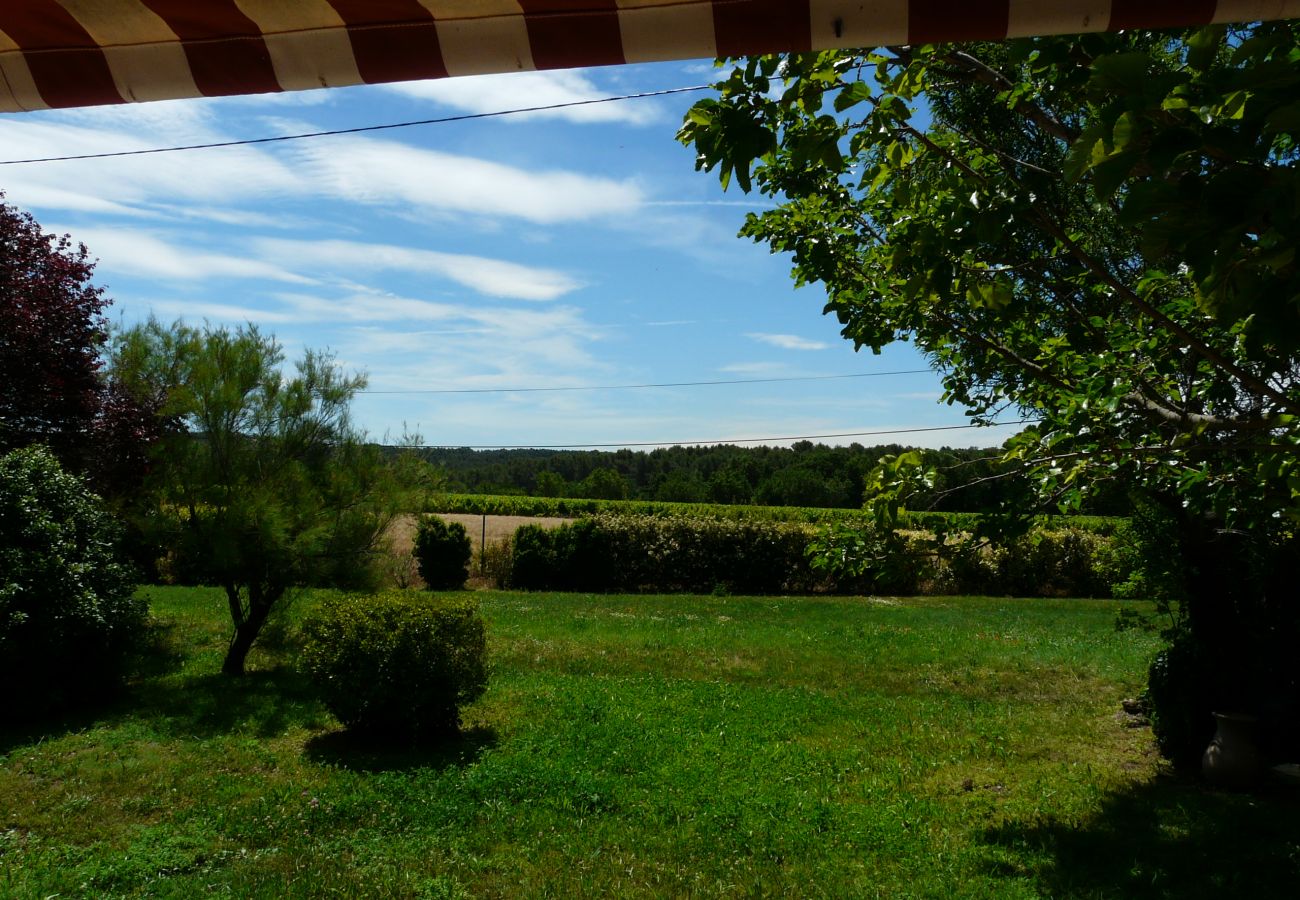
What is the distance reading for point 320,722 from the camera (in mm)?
7980

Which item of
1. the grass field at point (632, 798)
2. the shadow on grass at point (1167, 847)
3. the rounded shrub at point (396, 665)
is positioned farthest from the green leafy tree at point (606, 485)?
the shadow on grass at point (1167, 847)

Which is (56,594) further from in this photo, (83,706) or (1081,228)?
(1081,228)

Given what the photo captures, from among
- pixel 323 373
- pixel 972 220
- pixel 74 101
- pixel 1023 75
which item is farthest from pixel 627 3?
pixel 323 373

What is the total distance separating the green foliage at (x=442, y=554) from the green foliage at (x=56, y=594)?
12097 millimetres

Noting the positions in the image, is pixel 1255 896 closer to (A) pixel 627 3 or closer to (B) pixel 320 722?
(A) pixel 627 3

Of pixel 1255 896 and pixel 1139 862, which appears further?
pixel 1139 862

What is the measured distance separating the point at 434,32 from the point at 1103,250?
23.1 feet

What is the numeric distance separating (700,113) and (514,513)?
107 ft

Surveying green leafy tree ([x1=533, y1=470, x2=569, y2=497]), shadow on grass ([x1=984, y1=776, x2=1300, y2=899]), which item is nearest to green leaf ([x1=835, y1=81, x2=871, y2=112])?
shadow on grass ([x1=984, y1=776, x2=1300, y2=899])

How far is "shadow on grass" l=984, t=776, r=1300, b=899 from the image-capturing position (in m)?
4.98

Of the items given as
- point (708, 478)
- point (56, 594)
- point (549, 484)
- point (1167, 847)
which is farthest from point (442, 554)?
point (708, 478)

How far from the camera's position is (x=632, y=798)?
19.9 feet

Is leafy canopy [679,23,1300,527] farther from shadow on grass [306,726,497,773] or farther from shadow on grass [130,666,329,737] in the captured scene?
shadow on grass [130,666,329,737]

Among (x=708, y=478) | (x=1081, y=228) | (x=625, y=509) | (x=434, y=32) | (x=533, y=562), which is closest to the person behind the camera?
(x=434, y=32)
